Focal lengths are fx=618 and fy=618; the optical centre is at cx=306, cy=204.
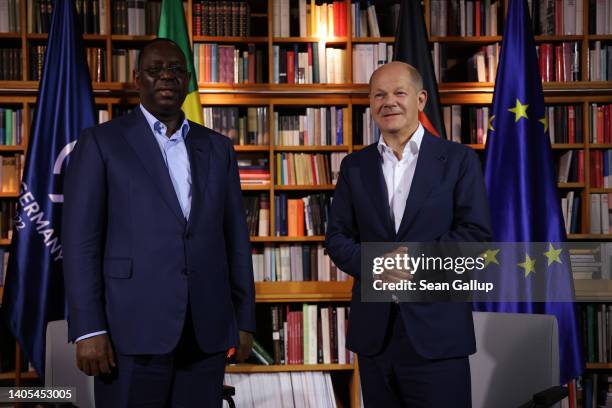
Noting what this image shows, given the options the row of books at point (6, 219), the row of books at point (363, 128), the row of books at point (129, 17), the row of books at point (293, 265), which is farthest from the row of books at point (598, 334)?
the row of books at point (6, 219)

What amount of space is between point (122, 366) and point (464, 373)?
89cm

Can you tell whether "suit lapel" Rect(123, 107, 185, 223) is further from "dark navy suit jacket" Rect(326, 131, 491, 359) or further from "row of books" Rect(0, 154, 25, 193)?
"row of books" Rect(0, 154, 25, 193)

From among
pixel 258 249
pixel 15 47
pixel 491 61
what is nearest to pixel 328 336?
pixel 258 249

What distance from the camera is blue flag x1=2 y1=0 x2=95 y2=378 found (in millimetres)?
3072

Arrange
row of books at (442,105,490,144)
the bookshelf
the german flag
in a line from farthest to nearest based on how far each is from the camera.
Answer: row of books at (442,105,490,144) → the bookshelf → the german flag

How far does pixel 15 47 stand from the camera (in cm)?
386

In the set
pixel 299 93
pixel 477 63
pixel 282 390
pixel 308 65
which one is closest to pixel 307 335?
pixel 282 390

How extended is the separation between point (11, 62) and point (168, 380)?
2.82 metres

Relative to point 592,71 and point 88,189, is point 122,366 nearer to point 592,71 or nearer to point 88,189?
point 88,189

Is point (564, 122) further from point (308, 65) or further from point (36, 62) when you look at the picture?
point (36, 62)

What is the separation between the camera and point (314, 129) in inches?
150

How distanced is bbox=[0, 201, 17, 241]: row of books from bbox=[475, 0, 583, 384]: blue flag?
2.73 m

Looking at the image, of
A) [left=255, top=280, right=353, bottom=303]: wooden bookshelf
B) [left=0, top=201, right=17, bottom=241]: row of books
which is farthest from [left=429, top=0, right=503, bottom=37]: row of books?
[left=0, top=201, right=17, bottom=241]: row of books

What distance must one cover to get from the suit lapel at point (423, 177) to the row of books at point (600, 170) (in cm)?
244
